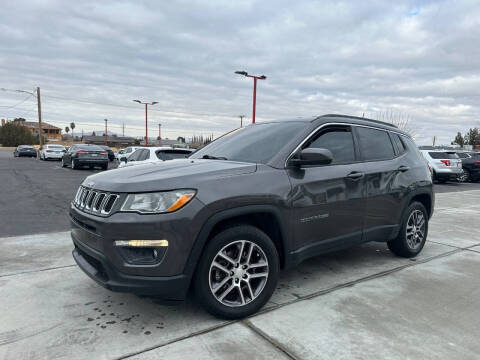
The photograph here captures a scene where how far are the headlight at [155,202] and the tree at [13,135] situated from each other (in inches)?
3520

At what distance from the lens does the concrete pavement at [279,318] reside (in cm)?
260

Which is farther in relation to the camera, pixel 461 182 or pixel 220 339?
pixel 461 182

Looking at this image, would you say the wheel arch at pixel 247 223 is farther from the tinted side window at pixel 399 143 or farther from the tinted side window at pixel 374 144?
the tinted side window at pixel 399 143

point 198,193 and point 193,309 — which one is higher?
point 198,193

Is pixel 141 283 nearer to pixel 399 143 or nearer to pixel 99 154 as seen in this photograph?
pixel 399 143

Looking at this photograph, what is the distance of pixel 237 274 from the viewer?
3.02m

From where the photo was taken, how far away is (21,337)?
108 inches

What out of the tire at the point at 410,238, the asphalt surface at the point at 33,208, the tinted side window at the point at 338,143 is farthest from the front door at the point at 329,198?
the asphalt surface at the point at 33,208

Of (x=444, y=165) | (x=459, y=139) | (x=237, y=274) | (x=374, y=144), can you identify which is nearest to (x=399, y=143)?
(x=374, y=144)

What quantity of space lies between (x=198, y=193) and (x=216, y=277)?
740 mm

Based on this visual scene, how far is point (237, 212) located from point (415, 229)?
9.95 feet

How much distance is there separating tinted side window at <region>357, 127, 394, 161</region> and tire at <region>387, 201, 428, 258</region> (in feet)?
2.61

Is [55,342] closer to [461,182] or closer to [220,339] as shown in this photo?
[220,339]

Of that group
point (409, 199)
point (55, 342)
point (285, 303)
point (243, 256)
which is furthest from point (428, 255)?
point (55, 342)
